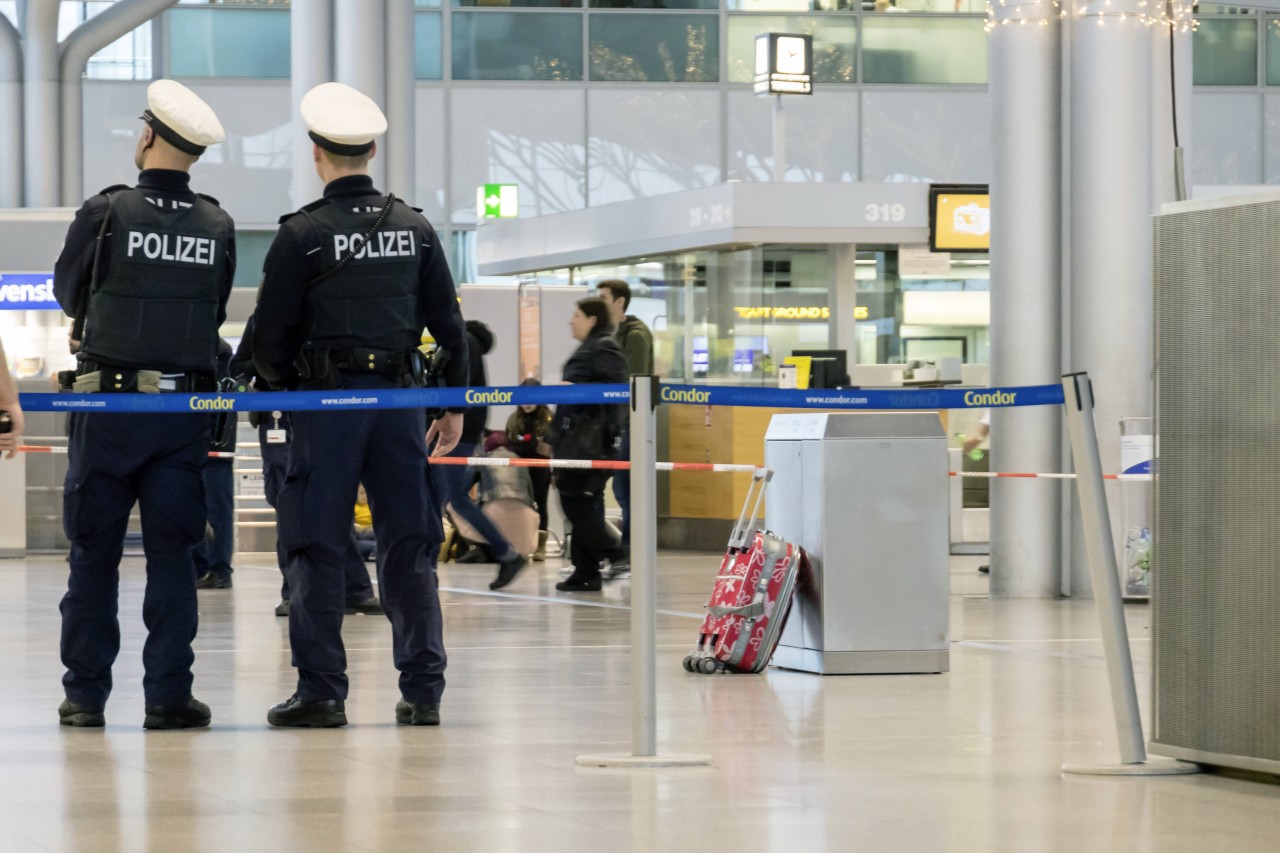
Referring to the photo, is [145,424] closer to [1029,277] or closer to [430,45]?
[1029,277]

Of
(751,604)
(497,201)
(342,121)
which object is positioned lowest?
(751,604)

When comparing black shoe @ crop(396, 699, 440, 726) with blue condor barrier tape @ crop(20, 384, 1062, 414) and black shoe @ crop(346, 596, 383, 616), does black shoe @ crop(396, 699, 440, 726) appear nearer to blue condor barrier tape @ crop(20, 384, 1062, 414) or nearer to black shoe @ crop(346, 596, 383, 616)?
blue condor barrier tape @ crop(20, 384, 1062, 414)

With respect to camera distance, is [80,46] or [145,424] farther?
[80,46]

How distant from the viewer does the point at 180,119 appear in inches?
243

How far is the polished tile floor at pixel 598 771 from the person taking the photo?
14.4 feet

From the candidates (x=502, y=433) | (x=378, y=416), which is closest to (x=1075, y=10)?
(x=502, y=433)

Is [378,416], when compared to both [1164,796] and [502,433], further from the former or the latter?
[502,433]

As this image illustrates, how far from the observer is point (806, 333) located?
18.5m

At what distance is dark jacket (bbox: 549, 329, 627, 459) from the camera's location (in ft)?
40.2

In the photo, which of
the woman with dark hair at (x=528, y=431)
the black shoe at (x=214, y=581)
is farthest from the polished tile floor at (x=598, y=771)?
the woman with dark hair at (x=528, y=431)

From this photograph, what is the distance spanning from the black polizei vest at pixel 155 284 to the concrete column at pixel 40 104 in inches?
695

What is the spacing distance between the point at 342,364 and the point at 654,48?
22.2 meters

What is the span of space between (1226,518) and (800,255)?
511 inches

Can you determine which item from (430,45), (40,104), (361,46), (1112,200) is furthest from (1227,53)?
(1112,200)
